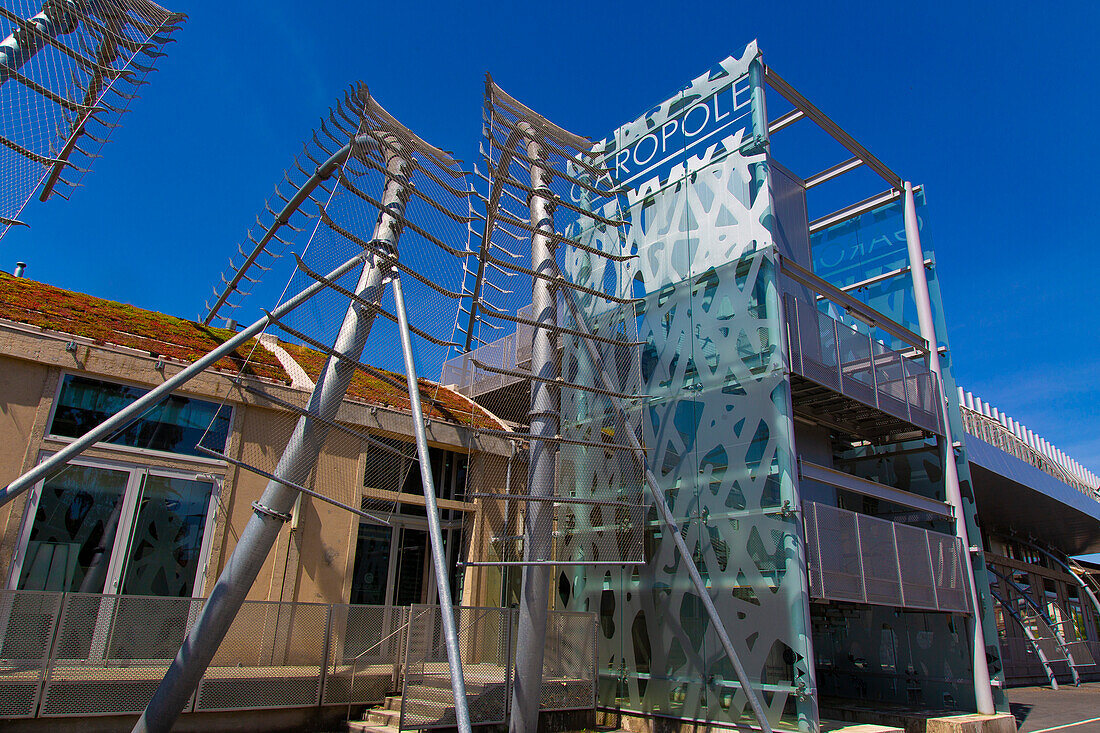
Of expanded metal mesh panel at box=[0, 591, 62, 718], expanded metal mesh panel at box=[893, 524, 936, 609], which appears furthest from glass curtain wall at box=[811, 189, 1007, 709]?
expanded metal mesh panel at box=[0, 591, 62, 718]

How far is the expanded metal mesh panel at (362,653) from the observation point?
469 inches

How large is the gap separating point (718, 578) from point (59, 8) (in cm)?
1461

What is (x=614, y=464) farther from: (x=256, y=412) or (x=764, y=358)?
(x=256, y=412)

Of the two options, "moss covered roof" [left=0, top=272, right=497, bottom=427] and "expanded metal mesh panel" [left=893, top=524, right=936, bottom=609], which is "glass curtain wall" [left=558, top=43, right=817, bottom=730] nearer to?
"expanded metal mesh panel" [left=893, top=524, right=936, bottom=609]

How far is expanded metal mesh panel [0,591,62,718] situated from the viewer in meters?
9.24

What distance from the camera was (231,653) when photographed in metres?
11.1

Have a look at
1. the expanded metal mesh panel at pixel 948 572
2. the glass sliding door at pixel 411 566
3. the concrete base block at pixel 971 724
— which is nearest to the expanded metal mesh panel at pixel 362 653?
the glass sliding door at pixel 411 566

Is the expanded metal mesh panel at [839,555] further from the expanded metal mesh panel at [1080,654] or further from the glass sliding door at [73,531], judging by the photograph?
the expanded metal mesh panel at [1080,654]

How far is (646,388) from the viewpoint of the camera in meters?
15.5

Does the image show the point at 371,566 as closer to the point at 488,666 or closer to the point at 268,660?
the point at 268,660

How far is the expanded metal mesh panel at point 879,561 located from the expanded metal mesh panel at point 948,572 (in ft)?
5.88

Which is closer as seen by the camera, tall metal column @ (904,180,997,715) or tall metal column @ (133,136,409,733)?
tall metal column @ (133,136,409,733)

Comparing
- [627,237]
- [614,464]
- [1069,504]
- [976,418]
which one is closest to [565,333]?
[614,464]

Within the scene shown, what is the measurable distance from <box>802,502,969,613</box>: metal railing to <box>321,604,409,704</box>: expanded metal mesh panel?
7362 millimetres
